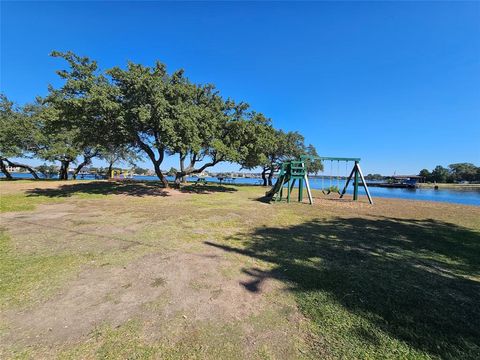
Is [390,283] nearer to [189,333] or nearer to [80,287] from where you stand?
[189,333]

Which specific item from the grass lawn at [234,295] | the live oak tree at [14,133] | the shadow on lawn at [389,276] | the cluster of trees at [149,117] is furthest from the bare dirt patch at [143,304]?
the live oak tree at [14,133]

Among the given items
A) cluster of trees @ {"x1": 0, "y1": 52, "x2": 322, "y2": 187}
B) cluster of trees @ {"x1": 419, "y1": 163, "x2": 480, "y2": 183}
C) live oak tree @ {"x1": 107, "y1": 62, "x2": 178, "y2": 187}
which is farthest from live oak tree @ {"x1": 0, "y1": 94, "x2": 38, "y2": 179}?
cluster of trees @ {"x1": 419, "y1": 163, "x2": 480, "y2": 183}

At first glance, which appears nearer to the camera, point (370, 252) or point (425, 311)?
point (425, 311)

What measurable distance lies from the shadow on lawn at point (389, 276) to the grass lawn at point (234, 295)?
20 millimetres

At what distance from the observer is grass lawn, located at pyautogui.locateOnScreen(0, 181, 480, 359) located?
2.43 m

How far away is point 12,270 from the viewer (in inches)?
156

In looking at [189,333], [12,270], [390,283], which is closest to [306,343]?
[189,333]

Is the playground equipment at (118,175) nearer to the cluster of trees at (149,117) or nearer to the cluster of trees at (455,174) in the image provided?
the cluster of trees at (149,117)

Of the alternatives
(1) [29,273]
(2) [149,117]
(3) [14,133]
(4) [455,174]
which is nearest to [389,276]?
(1) [29,273]

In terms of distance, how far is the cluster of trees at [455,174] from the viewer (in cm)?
8802

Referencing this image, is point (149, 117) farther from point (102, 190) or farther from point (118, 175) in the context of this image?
point (118, 175)

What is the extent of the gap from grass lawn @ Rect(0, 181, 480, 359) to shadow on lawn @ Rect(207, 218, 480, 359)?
0.8 inches

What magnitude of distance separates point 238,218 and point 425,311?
632 centimetres

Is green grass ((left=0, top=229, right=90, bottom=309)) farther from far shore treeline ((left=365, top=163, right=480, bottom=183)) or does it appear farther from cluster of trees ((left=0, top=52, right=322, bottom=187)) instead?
far shore treeline ((left=365, top=163, right=480, bottom=183))
